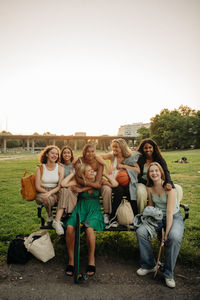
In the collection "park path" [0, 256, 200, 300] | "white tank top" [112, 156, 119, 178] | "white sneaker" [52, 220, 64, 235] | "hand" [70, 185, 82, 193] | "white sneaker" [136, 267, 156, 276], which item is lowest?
"park path" [0, 256, 200, 300]

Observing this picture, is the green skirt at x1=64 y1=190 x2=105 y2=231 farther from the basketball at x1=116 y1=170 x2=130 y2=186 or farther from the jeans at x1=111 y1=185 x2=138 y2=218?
the basketball at x1=116 y1=170 x2=130 y2=186

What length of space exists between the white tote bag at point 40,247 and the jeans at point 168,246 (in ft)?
4.64

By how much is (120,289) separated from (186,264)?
122cm

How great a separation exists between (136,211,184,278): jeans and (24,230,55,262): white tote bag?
1.41 m

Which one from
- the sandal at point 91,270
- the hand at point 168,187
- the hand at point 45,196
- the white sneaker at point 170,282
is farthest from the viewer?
the hand at point 45,196

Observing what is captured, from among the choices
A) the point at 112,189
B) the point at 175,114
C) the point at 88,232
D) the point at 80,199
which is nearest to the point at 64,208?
the point at 80,199

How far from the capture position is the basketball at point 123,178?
383 cm

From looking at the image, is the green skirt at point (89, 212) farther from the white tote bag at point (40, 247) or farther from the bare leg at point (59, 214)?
the white tote bag at point (40, 247)

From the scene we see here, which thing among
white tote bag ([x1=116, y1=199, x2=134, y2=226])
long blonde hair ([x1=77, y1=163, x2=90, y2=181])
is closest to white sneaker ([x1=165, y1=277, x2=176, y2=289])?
white tote bag ([x1=116, y1=199, x2=134, y2=226])

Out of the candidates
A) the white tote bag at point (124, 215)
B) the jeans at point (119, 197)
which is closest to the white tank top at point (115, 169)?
the jeans at point (119, 197)

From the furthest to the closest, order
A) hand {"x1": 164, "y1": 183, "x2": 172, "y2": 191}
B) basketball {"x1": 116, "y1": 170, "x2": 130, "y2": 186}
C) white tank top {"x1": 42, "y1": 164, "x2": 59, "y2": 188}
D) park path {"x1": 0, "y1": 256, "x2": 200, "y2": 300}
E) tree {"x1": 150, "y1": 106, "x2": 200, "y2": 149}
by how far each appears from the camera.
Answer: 1. tree {"x1": 150, "y1": 106, "x2": 200, "y2": 149}
2. white tank top {"x1": 42, "y1": 164, "x2": 59, "y2": 188}
3. basketball {"x1": 116, "y1": 170, "x2": 130, "y2": 186}
4. hand {"x1": 164, "y1": 183, "x2": 172, "y2": 191}
5. park path {"x1": 0, "y1": 256, "x2": 200, "y2": 300}

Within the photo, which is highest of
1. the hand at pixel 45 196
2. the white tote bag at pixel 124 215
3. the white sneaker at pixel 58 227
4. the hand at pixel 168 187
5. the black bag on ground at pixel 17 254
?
the hand at pixel 168 187

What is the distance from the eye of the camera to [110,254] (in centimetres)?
363

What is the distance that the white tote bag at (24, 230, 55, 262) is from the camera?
329 centimetres
